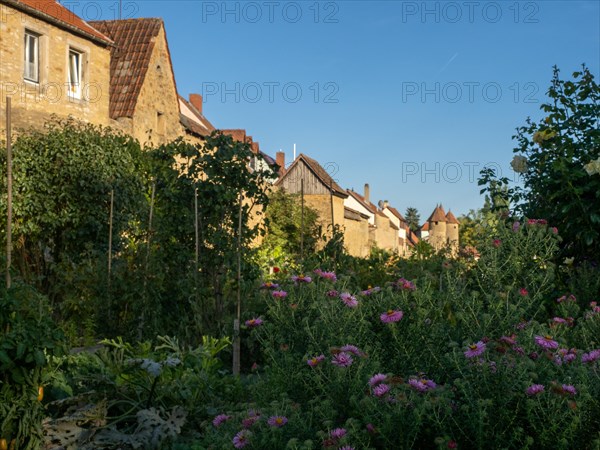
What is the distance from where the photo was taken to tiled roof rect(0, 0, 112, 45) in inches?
617

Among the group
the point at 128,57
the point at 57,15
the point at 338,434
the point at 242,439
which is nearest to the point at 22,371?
the point at 242,439

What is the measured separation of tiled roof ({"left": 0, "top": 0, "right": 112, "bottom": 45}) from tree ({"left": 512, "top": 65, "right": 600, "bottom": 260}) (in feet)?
38.5

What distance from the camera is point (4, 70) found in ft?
49.8

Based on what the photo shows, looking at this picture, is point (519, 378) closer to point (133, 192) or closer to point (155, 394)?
point (155, 394)

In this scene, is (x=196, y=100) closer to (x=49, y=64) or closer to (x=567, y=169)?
(x=49, y=64)

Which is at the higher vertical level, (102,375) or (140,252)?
(140,252)

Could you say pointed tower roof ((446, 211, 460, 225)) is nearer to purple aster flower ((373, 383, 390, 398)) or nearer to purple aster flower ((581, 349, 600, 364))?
purple aster flower ((581, 349, 600, 364))

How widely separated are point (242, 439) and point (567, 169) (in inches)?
218

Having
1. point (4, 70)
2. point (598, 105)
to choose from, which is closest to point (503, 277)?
point (598, 105)

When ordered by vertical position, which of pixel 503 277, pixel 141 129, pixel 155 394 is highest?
pixel 141 129

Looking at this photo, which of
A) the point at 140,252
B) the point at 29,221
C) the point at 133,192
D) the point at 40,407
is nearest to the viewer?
the point at 40,407

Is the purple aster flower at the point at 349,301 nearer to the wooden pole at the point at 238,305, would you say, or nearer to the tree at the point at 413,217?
the wooden pole at the point at 238,305

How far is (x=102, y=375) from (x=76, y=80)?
14.3 metres

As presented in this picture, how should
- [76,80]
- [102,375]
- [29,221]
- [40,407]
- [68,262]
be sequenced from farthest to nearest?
[76,80]
[29,221]
[68,262]
[102,375]
[40,407]
